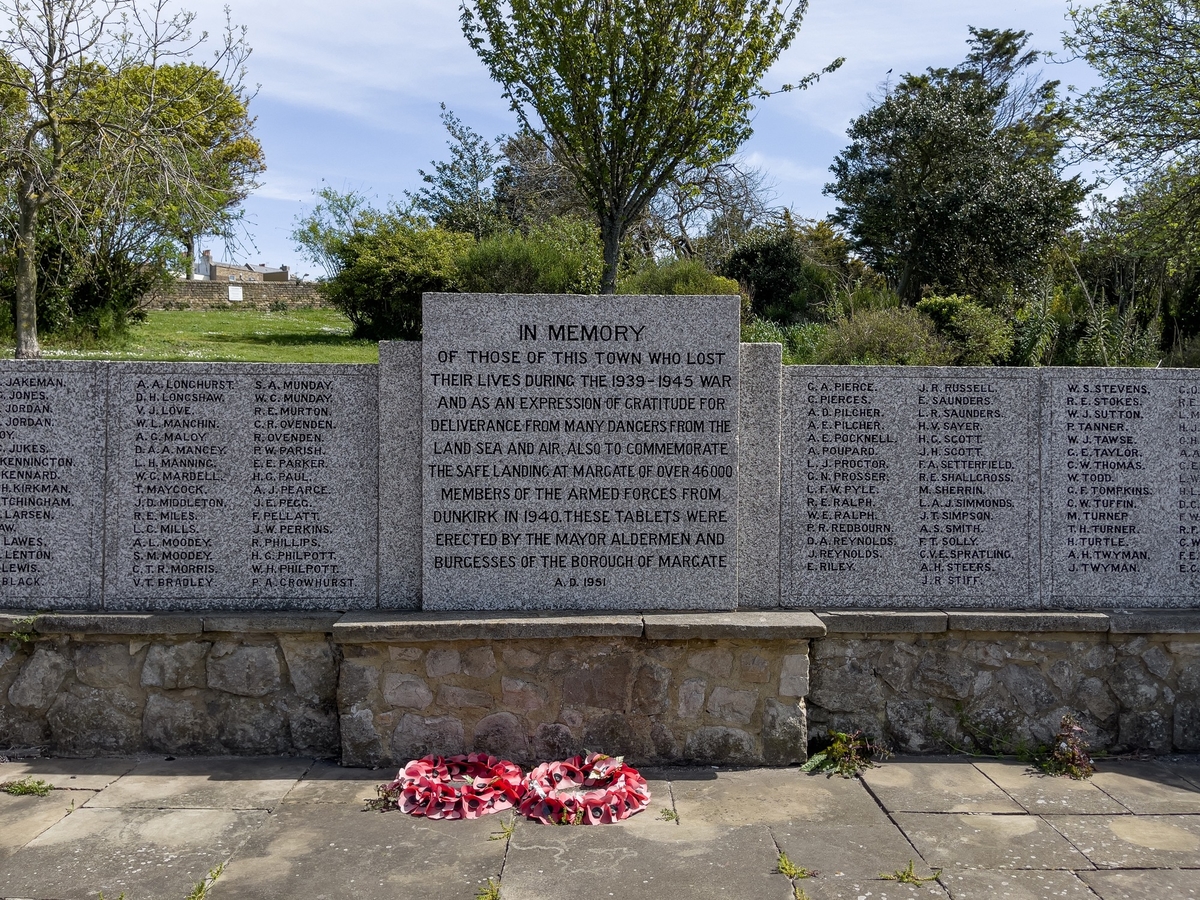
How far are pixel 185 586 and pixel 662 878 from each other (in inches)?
105

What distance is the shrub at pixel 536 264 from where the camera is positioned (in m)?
18.4

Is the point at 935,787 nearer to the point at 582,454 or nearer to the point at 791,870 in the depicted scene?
the point at 791,870

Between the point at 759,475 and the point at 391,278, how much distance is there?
15571 mm

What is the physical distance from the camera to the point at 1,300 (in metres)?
16.8

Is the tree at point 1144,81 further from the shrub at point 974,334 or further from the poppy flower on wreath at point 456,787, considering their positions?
the poppy flower on wreath at point 456,787

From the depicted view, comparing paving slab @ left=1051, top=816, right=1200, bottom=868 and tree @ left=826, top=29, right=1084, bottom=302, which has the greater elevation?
tree @ left=826, top=29, right=1084, bottom=302

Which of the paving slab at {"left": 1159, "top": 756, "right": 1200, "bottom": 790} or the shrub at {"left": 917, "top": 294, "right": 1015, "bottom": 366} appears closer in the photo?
the paving slab at {"left": 1159, "top": 756, "right": 1200, "bottom": 790}

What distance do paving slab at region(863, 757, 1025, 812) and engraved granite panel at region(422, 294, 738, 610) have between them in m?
1.03

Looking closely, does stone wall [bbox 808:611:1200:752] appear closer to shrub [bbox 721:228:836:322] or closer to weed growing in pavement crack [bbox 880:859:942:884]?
weed growing in pavement crack [bbox 880:859:942:884]

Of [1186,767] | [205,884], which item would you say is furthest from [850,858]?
[205,884]

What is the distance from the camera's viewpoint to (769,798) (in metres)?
4.16

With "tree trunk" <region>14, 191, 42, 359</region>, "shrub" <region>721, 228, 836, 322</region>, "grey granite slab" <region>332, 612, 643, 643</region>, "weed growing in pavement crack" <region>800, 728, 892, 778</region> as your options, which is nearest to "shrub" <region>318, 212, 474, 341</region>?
"tree trunk" <region>14, 191, 42, 359</region>

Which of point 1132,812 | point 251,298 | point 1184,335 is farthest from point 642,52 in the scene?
point 251,298

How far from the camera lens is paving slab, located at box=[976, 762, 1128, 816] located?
4.05 m
